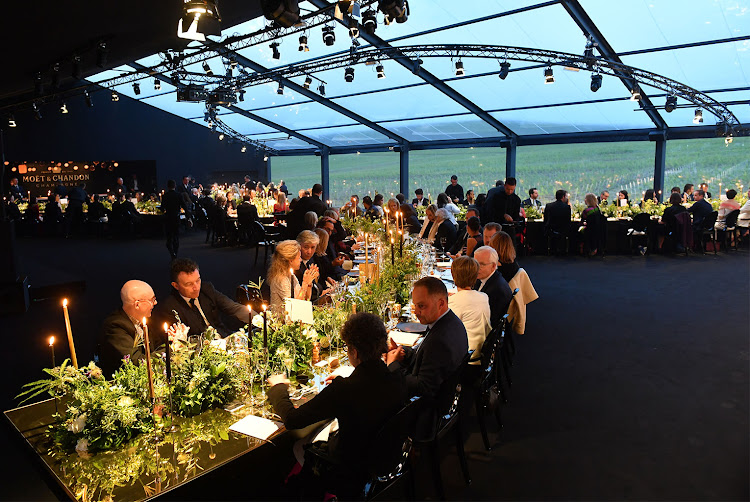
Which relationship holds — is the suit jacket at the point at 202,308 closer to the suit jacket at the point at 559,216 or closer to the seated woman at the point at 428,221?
the seated woman at the point at 428,221

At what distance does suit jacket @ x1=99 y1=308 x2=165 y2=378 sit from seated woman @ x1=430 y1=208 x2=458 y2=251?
5.25 m

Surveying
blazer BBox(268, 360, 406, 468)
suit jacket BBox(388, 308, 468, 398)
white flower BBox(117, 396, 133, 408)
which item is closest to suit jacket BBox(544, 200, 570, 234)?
suit jacket BBox(388, 308, 468, 398)

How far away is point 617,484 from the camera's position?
3.06 meters

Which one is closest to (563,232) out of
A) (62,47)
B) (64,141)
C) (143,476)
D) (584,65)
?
(584,65)

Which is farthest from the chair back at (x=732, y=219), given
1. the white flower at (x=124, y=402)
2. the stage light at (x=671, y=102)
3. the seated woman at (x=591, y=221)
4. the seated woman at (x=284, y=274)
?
the white flower at (x=124, y=402)

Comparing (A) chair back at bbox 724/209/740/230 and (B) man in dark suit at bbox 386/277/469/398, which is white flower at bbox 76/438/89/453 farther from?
(A) chair back at bbox 724/209/740/230

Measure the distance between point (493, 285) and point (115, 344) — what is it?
2.76 m

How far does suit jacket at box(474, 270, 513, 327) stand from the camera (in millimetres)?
4213

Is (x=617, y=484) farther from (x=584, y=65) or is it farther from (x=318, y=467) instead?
(x=584, y=65)

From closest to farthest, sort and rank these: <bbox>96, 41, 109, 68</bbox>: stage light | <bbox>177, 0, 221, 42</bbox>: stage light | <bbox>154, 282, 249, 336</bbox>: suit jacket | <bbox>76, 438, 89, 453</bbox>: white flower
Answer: <bbox>76, 438, 89, 453</bbox>: white flower → <bbox>154, 282, 249, 336</bbox>: suit jacket → <bbox>177, 0, 221, 42</bbox>: stage light → <bbox>96, 41, 109, 68</bbox>: stage light

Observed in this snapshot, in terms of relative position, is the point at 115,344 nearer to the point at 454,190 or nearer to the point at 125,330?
the point at 125,330

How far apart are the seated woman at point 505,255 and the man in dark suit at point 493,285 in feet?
1.78

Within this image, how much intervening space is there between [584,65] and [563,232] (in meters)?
3.24

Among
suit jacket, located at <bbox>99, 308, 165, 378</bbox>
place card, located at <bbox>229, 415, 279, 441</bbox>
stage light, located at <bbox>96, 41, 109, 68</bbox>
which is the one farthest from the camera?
stage light, located at <bbox>96, 41, 109, 68</bbox>
